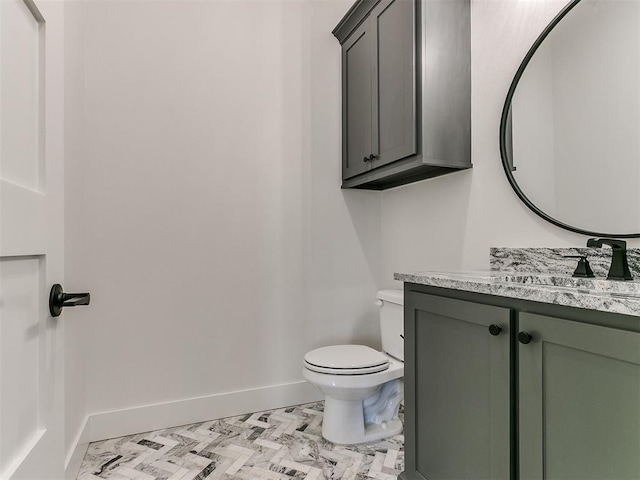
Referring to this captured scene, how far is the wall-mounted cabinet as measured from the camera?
1685 mm

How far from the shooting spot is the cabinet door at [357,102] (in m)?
2.11

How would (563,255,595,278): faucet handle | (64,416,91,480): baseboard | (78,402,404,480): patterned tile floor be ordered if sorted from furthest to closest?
(78,402,404,480): patterned tile floor, (64,416,91,480): baseboard, (563,255,595,278): faucet handle

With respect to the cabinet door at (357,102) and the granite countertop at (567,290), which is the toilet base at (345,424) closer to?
the granite countertop at (567,290)

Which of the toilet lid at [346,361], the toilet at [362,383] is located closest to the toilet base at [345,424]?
the toilet at [362,383]

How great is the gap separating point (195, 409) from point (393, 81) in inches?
78.1

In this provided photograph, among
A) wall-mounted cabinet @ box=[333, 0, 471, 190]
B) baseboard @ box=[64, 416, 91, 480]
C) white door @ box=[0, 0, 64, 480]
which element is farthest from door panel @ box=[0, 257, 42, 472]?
wall-mounted cabinet @ box=[333, 0, 471, 190]

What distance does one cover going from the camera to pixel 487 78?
5.49 ft

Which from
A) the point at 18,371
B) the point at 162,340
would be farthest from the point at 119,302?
the point at 18,371

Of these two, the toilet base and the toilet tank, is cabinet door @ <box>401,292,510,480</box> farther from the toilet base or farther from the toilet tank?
the toilet tank

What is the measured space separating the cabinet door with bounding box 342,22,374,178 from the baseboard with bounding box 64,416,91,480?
1.85 metres

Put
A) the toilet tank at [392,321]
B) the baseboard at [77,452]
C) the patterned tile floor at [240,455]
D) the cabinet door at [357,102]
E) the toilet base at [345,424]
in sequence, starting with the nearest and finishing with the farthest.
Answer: the baseboard at [77,452] → the patterned tile floor at [240,455] → the toilet base at [345,424] → the toilet tank at [392,321] → the cabinet door at [357,102]

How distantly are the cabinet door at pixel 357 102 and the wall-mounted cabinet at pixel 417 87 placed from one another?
0.02 metres

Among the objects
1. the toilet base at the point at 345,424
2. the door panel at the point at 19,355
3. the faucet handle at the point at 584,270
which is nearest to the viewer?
the door panel at the point at 19,355

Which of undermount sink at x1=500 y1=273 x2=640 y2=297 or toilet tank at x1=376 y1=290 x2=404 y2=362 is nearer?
undermount sink at x1=500 y1=273 x2=640 y2=297
